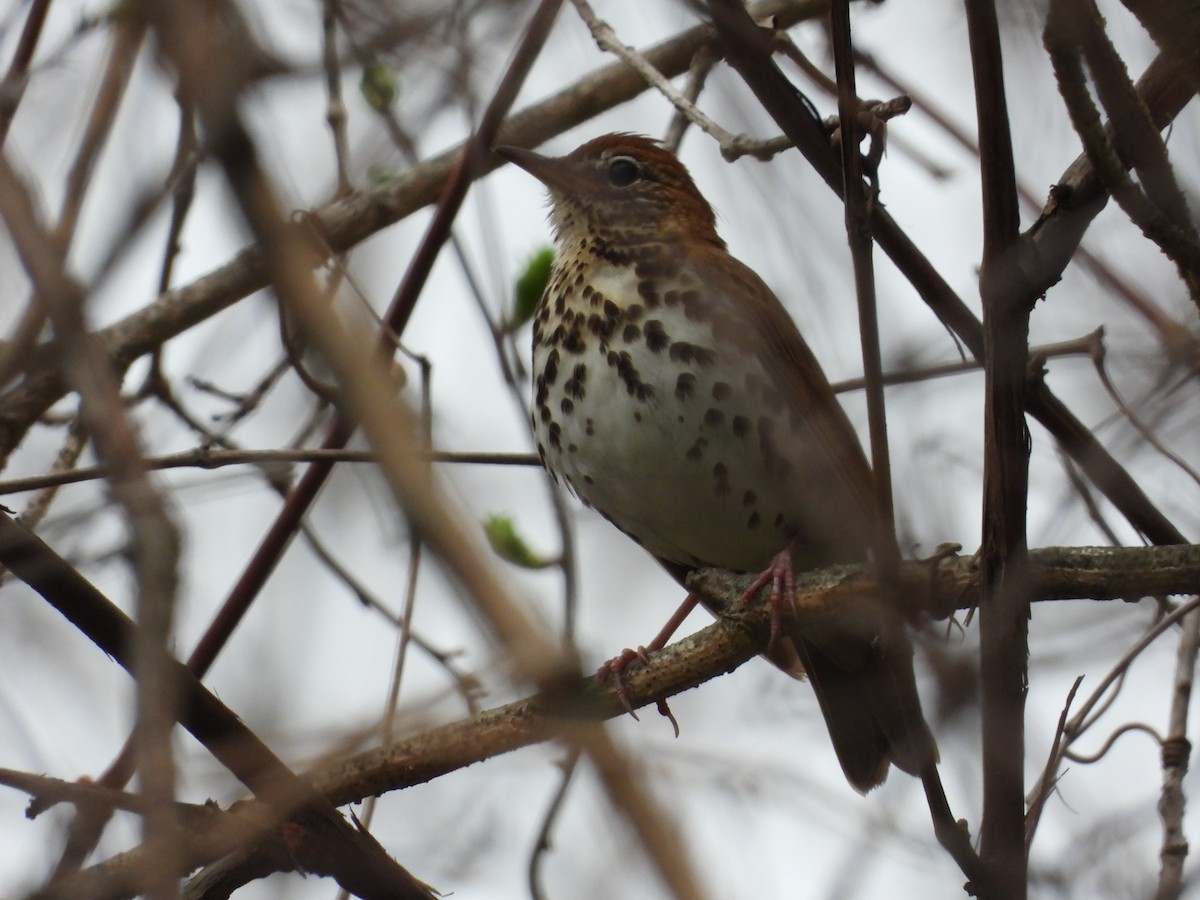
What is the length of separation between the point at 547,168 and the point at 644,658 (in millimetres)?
2040

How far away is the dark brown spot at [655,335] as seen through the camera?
4078mm

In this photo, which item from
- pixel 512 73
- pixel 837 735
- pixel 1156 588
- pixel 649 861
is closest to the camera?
pixel 649 861

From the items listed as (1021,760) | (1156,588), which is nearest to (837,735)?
(1156,588)

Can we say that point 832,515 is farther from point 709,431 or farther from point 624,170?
point 624,170

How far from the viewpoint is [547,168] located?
188 inches

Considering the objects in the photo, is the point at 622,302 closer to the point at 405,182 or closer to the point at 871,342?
the point at 405,182

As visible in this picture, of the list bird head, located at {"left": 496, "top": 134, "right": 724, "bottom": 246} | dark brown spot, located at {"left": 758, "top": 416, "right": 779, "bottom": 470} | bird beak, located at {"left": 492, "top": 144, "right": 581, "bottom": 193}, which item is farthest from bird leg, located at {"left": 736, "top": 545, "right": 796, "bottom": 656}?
bird beak, located at {"left": 492, "top": 144, "right": 581, "bottom": 193}

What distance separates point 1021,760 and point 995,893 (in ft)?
0.93

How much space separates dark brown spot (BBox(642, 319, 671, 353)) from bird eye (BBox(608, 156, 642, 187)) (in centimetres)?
104

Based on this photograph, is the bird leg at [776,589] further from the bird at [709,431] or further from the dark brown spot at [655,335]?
the dark brown spot at [655,335]

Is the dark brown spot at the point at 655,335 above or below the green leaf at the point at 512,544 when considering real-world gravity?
above

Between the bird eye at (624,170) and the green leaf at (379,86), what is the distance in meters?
1.06

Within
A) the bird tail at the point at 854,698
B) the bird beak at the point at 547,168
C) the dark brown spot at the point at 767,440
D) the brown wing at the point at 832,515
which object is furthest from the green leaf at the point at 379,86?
the bird tail at the point at 854,698

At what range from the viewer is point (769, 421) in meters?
4.12
